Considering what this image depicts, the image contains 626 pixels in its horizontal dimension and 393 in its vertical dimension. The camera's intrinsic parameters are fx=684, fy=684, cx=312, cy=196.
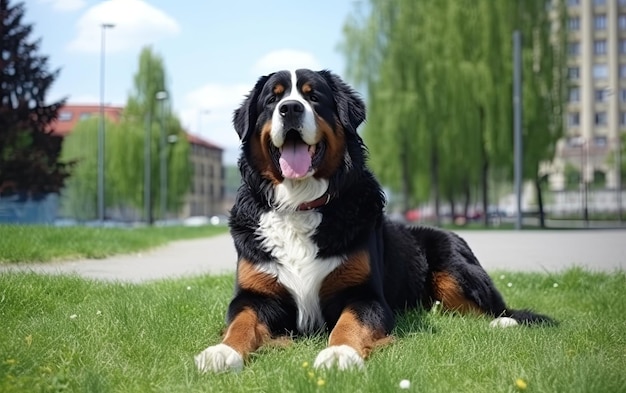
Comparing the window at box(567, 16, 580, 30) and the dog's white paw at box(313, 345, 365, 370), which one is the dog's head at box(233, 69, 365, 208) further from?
the window at box(567, 16, 580, 30)

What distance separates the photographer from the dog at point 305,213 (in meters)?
4.21

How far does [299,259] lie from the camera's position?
4.34 metres

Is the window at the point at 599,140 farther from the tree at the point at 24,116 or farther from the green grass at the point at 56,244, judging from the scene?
the green grass at the point at 56,244

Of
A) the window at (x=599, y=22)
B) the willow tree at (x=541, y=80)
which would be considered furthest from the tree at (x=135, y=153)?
the window at (x=599, y=22)

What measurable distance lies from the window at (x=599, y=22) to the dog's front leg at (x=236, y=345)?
87.8m

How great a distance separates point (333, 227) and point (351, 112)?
76cm

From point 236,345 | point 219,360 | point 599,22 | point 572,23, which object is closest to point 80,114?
point 572,23

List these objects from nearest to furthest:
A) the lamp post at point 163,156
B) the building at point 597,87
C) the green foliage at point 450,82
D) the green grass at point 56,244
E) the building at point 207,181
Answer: the green grass at point 56,244
the green foliage at point 450,82
the lamp post at point 163,156
the building at point 597,87
the building at point 207,181

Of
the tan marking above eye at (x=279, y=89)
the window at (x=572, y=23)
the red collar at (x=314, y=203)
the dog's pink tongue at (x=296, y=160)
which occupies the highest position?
the window at (x=572, y=23)

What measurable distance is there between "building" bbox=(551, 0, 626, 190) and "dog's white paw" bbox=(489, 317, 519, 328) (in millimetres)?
73819

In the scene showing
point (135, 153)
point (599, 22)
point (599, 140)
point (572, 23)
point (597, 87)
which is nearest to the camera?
point (572, 23)

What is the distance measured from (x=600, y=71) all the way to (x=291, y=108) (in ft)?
296

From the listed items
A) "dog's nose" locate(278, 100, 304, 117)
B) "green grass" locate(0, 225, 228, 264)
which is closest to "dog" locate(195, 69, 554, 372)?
"dog's nose" locate(278, 100, 304, 117)

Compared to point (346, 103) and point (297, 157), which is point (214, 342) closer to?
point (297, 157)
